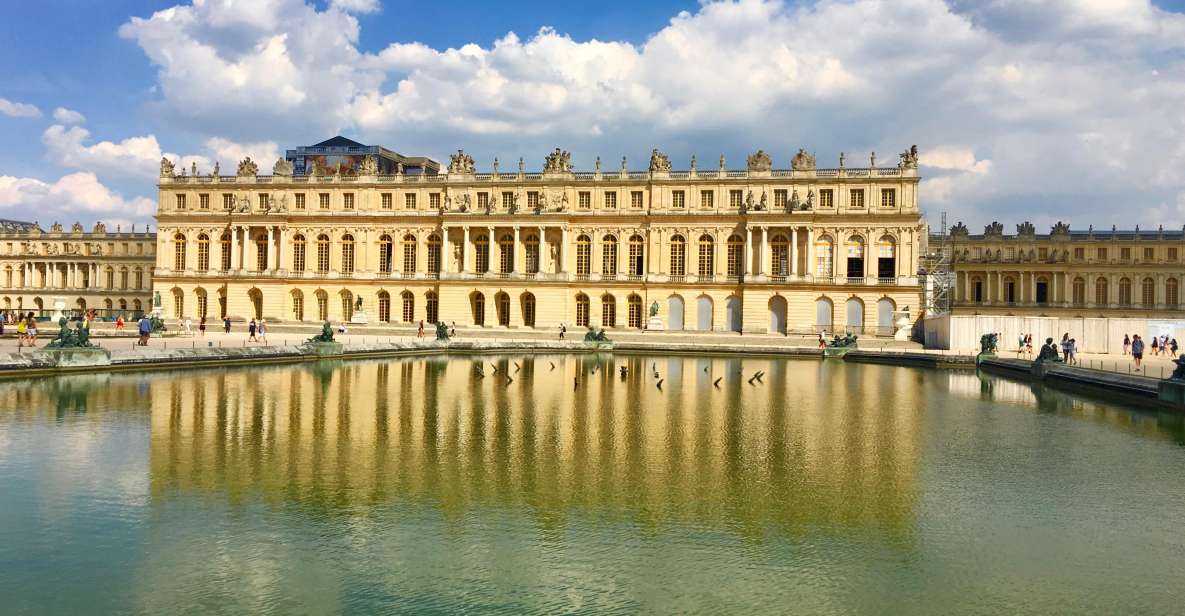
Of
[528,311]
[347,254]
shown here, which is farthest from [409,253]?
[528,311]

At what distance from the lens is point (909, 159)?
62.2 meters

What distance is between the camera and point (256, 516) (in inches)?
460

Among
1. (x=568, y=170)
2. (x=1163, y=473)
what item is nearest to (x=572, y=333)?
(x=568, y=170)

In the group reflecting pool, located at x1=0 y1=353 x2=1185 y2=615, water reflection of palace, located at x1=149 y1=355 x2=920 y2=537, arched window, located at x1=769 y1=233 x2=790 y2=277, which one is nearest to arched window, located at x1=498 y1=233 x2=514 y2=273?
arched window, located at x1=769 y1=233 x2=790 y2=277

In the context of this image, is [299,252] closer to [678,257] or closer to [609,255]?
[609,255]

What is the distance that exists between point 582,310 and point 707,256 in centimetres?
1141

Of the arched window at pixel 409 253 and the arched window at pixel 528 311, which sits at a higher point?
the arched window at pixel 409 253

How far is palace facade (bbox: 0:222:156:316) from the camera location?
10562 cm

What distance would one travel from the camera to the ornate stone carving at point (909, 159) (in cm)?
6209

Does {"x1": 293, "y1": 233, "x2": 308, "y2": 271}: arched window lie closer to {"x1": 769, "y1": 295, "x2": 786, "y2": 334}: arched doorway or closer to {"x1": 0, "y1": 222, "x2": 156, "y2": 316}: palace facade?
{"x1": 769, "y1": 295, "x2": 786, "y2": 334}: arched doorway

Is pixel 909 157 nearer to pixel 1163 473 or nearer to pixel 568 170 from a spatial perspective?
pixel 568 170

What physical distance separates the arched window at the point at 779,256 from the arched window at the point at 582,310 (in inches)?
609

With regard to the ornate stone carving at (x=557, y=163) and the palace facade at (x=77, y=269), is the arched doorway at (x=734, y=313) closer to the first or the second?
the ornate stone carving at (x=557, y=163)

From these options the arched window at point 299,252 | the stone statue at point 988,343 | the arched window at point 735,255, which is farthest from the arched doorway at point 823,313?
the arched window at point 299,252
